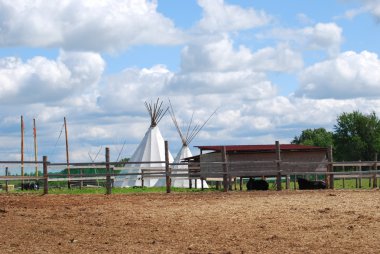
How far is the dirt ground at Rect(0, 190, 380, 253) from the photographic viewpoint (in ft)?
36.4

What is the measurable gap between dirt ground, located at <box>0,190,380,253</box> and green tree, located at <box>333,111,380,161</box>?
50.0 m

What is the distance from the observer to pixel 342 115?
70.0m

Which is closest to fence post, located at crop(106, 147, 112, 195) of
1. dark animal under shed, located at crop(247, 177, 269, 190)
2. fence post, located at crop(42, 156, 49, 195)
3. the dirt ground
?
fence post, located at crop(42, 156, 49, 195)

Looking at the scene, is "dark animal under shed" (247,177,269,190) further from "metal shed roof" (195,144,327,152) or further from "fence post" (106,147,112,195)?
"fence post" (106,147,112,195)

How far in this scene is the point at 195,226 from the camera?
44.5 feet

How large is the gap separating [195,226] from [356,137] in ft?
186

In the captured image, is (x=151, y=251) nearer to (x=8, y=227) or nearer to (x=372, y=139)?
(x=8, y=227)

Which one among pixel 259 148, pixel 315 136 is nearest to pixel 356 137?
pixel 315 136

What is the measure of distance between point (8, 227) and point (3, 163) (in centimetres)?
1070

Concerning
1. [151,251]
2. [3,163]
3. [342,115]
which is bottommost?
[151,251]

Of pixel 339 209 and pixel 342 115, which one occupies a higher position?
pixel 342 115

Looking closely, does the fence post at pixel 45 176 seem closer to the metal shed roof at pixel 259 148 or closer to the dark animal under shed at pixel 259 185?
the dark animal under shed at pixel 259 185

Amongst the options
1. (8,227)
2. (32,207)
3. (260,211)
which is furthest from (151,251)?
(32,207)

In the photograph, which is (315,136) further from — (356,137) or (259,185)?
(259,185)
